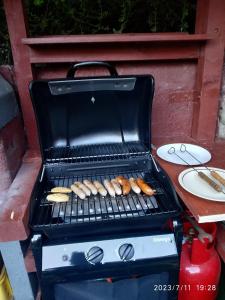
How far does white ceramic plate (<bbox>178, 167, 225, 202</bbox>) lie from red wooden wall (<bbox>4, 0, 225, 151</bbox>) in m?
0.52

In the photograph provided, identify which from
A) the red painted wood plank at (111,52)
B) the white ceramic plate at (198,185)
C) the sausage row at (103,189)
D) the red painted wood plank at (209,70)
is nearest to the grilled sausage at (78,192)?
the sausage row at (103,189)

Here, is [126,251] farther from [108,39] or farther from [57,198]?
[108,39]

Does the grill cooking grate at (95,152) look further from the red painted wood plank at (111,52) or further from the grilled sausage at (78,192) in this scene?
the red painted wood plank at (111,52)

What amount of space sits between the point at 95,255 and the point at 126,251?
12cm

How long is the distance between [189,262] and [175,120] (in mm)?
906

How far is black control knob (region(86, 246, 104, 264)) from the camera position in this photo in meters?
0.94

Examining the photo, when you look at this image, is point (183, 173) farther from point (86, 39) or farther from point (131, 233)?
point (86, 39)

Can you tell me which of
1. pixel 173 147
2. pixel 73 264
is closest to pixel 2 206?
pixel 73 264

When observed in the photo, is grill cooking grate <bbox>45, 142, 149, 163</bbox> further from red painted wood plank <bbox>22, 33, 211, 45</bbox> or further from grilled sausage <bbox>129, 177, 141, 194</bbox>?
red painted wood plank <bbox>22, 33, 211, 45</bbox>

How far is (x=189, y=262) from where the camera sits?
1355 millimetres

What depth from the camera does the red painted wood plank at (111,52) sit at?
141cm

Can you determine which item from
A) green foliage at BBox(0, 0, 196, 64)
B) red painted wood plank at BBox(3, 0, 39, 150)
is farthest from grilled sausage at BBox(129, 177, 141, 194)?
green foliage at BBox(0, 0, 196, 64)

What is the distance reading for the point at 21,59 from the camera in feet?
4.63

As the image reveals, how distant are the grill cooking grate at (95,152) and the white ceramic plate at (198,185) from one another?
271 millimetres
